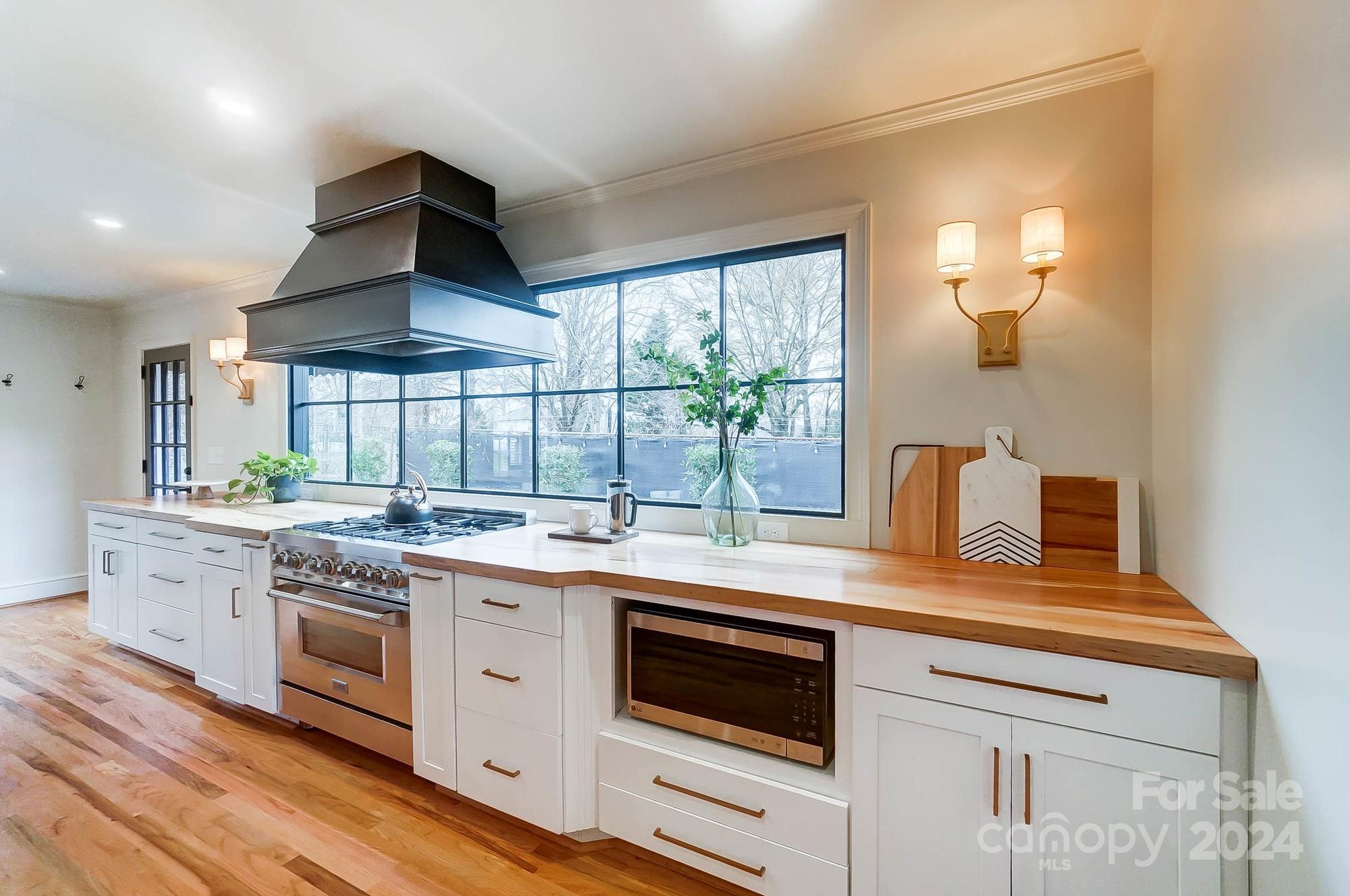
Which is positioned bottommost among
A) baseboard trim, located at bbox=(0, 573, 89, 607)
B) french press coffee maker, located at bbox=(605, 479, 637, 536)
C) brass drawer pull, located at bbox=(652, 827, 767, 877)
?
baseboard trim, located at bbox=(0, 573, 89, 607)

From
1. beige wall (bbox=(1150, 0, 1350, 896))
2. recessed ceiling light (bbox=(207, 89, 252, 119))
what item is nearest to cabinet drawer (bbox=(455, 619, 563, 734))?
beige wall (bbox=(1150, 0, 1350, 896))

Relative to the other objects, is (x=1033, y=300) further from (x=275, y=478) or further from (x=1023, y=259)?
(x=275, y=478)

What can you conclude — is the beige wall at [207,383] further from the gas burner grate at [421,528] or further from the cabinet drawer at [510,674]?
the cabinet drawer at [510,674]

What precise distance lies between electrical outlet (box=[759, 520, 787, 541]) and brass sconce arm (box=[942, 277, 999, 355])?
94 cm

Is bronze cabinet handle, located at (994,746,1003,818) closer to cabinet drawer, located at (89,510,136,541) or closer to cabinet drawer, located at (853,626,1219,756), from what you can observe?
cabinet drawer, located at (853,626,1219,756)

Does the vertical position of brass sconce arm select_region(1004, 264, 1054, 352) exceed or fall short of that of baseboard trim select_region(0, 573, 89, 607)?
it exceeds it

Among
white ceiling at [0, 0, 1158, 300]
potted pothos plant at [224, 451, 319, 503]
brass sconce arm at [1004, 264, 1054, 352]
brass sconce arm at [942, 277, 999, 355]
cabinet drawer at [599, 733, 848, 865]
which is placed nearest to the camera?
cabinet drawer at [599, 733, 848, 865]

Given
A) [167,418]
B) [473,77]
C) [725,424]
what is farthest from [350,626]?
[167,418]

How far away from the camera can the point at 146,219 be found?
3.00 meters

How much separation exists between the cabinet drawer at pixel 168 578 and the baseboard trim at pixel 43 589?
2259mm

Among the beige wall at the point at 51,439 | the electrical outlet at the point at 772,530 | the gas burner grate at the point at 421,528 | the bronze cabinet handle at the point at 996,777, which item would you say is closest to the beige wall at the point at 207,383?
the beige wall at the point at 51,439

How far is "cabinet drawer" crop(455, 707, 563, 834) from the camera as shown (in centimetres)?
175

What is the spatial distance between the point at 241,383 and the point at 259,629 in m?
2.23

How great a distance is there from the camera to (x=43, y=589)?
474cm
